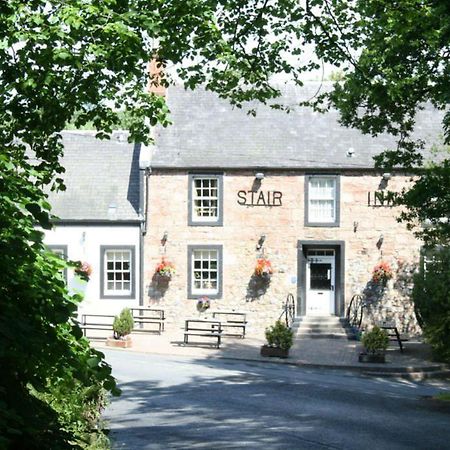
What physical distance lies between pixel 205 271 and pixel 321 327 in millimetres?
4866

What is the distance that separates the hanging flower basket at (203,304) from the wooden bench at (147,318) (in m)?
1.43

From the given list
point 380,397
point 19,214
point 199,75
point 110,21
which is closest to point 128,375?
point 380,397

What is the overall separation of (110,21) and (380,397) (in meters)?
12.2

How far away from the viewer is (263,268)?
32.4 meters

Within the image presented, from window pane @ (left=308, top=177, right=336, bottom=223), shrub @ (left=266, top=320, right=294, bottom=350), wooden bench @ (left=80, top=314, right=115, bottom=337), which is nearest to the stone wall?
window pane @ (left=308, top=177, right=336, bottom=223)

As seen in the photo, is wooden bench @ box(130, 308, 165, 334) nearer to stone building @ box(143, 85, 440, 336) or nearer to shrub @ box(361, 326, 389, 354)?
stone building @ box(143, 85, 440, 336)

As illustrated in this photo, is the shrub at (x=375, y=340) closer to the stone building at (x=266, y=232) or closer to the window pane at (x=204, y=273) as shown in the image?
the stone building at (x=266, y=232)

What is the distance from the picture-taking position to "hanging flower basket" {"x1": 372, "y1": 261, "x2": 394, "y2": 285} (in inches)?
1282

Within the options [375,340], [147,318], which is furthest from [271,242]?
[375,340]

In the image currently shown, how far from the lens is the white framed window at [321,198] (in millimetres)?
33031

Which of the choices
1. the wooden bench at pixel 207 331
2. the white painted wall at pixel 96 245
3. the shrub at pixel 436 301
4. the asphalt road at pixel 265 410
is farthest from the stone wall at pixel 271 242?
the asphalt road at pixel 265 410

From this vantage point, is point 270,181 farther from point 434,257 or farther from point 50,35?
point 50,35

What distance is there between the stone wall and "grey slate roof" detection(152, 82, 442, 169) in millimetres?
587

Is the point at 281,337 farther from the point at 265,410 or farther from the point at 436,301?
the point at 265,410
